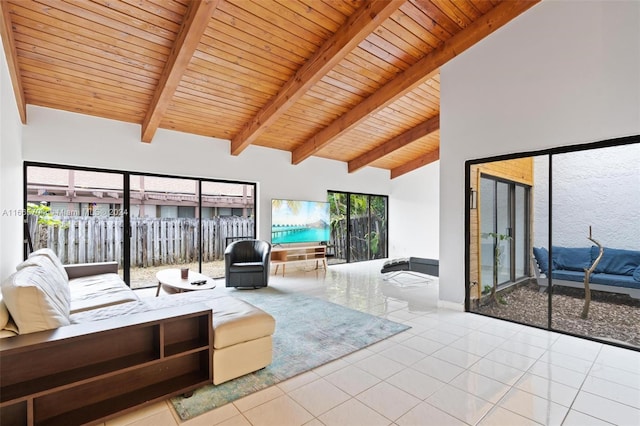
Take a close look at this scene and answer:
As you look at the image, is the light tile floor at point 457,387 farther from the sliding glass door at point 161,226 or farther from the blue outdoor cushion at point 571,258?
the sliding glass door at point 161,226

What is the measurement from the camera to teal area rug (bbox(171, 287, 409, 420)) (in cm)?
209

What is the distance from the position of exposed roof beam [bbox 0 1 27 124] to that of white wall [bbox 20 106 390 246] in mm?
563

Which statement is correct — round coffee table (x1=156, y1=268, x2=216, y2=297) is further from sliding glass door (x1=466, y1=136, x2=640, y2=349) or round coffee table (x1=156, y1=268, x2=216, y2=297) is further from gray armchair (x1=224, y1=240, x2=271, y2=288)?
sliding glass door (x1=466, y1=136, x2=640, y2=349)

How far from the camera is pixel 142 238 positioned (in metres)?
5.36

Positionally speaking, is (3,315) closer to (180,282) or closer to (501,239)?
(180,282)

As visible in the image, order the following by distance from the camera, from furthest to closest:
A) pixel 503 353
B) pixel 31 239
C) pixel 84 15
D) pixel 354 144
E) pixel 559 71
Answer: pixel 354 144, pixel 31 239, pixel 559 71, pixel 84 15, pixel 503 353

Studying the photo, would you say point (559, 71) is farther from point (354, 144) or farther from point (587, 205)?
point (354, 144)

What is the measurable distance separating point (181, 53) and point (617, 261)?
5.09 meters

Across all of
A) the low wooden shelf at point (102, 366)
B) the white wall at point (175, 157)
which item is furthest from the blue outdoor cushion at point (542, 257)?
the white wall at point (175, 157)

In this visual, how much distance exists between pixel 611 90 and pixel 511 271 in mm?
2210

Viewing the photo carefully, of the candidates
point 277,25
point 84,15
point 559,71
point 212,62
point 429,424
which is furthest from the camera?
point 212,62

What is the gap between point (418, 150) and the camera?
7.86 metres

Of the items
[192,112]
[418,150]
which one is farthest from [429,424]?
[418,150]

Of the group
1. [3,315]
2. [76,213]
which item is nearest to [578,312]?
[3,315]
